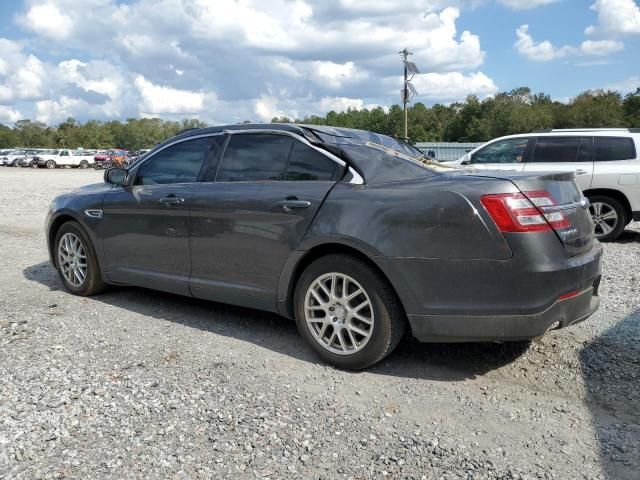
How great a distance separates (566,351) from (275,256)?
217 cm

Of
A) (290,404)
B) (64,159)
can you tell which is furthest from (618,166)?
(64,159)

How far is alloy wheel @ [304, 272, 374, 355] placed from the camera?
12.1 feet

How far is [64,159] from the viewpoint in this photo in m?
51.8

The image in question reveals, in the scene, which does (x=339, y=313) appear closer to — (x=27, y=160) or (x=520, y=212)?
(x=520, y=212)

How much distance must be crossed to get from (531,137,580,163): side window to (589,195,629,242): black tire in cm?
78

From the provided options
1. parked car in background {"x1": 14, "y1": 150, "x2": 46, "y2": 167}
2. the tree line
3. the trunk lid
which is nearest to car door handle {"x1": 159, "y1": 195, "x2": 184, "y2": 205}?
the trunk lid

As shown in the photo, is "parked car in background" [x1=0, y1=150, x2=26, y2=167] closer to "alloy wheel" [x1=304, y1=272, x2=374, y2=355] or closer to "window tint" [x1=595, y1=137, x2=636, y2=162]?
"window tint" [x1=595, y1=137, x2=636, y2=162]

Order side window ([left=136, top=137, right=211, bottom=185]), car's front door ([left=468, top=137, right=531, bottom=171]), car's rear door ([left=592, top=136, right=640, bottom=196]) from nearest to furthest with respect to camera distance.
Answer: side window ([left=136, top=137, right=211, bottom=185]), car's rear door ([left=592, top=136, right=640, bottom=196]), car's front door ([left=468, top=137, right=531, bottom=171])

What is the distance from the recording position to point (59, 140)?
108625 mm

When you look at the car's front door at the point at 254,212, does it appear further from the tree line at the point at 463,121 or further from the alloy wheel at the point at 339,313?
the tree line at the point at 463,121

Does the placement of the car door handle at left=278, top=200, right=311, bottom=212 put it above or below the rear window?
below

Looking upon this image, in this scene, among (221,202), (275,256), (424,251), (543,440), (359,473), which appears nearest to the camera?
(359,473)

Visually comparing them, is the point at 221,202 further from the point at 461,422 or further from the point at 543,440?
the point at 543,440

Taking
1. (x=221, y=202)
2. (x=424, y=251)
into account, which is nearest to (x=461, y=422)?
(x=424, y=251)
